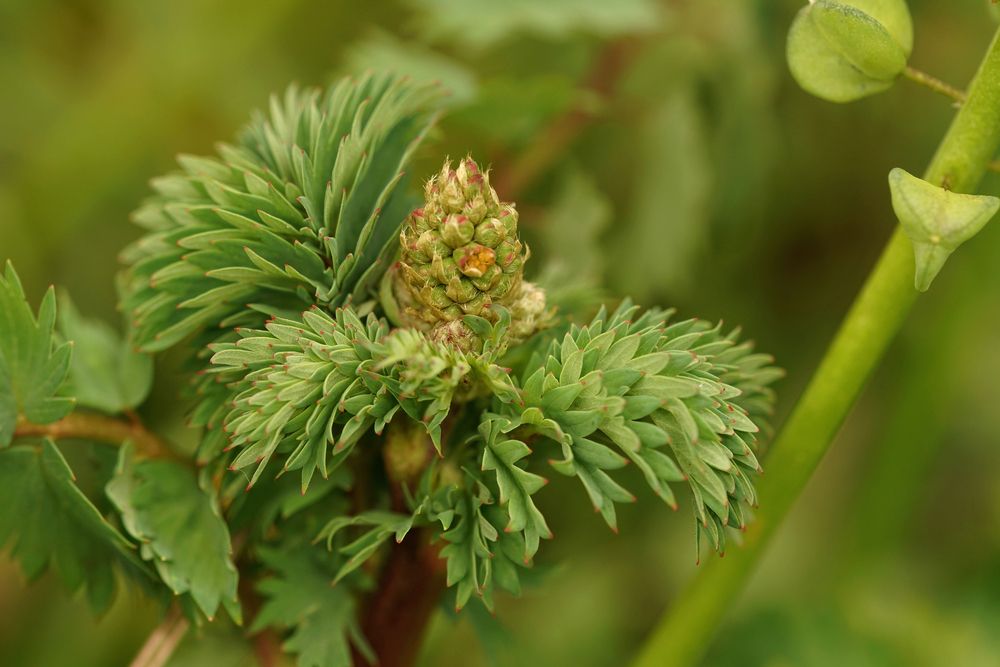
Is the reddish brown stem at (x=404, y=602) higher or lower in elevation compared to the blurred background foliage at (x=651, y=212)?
lower

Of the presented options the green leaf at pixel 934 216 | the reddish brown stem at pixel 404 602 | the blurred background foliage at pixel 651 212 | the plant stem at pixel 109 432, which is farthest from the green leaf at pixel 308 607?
the blurred background foliage at pixel 651 212

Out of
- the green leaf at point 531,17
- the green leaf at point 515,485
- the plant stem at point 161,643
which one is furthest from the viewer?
the green leaf at point 531,17

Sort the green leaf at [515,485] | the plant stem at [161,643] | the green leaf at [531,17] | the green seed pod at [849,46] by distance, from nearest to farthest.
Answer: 1. the green leaf at [515,485]
2. the green seed pod at [849,46]
3. the plant stem at [161,643]
4. the green leaf at [531,17]

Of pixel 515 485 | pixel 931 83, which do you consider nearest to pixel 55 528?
pixel 515 485

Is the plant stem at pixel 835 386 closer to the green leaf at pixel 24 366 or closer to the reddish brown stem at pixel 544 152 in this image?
the green leaf at pixel 24 366

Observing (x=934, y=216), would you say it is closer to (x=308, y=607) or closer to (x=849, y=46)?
(x=849, y=46)

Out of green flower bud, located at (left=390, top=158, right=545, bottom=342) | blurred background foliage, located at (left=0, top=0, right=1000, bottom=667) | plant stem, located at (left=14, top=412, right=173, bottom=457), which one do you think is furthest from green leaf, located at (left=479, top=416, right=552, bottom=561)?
blurred background foliage, located at (left=0, top=0, right=1000, bottom=667)

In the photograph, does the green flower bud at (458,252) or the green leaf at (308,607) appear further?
the green leaf at (308,607)

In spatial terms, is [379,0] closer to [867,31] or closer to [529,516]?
[867,31]
